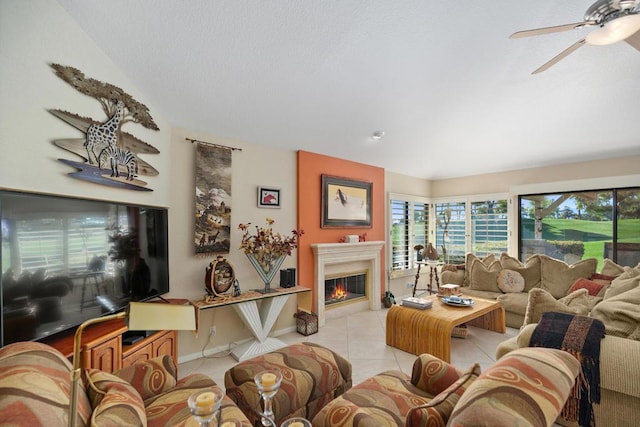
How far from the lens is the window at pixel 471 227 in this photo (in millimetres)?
5189

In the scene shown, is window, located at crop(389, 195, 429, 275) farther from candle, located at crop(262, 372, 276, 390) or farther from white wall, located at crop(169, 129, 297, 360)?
candle, located at crop(262, 372, 276, 390)

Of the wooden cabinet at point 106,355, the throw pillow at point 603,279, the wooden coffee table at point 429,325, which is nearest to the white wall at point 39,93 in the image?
the wooden cabinet at point 106,355

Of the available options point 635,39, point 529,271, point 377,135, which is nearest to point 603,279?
point 529,271

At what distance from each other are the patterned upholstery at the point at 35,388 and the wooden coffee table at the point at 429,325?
2.74m

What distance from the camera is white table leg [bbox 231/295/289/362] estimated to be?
294cm

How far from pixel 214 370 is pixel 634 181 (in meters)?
5.99

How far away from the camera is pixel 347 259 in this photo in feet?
13.9

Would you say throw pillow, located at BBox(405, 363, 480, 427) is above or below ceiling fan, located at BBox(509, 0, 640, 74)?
below

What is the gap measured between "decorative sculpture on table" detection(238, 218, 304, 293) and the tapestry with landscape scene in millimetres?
221

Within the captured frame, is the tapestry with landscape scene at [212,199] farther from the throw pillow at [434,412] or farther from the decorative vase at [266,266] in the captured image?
the throw pillow at [434,412]

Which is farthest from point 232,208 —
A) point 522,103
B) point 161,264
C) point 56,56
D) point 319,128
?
point 522,103

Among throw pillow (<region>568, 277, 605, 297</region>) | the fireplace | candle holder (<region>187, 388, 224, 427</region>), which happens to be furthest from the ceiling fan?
the fireplace

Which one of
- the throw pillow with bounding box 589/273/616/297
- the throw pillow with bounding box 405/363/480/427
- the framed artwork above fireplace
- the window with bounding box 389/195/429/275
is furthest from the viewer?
the window with bounding box 389/195/429/275

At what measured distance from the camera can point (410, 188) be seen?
18.4 ft
